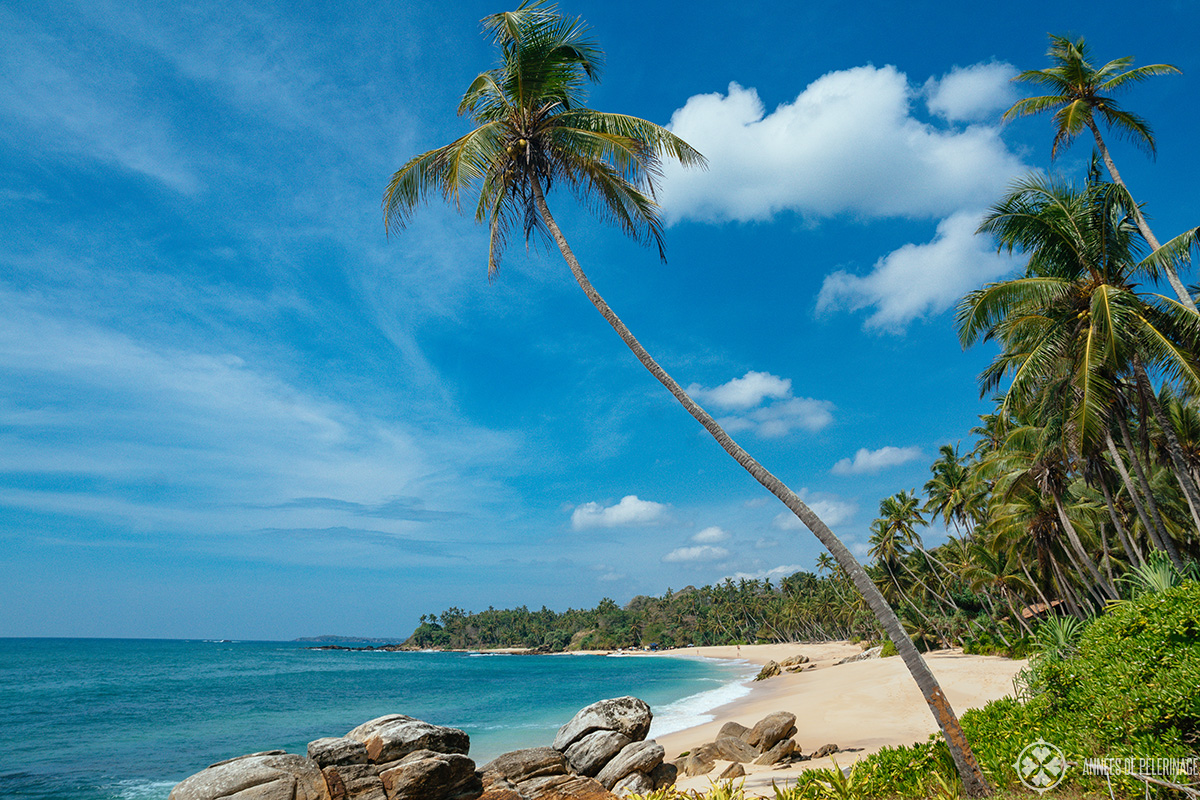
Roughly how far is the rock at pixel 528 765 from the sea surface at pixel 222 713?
366 inches

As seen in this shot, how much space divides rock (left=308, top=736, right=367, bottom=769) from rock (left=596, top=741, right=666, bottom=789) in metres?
4.86

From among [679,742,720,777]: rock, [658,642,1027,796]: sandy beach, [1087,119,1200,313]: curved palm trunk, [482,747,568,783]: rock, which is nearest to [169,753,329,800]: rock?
[482,747,568,783]: rock

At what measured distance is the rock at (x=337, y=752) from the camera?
35.4 ft

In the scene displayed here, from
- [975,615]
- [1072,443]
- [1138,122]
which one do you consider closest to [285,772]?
[1072,443]

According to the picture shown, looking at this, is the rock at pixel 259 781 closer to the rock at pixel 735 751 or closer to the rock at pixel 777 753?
the rock at pixel 735 751

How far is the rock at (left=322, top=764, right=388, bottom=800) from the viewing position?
10391mm

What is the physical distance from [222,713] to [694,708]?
2708 cm

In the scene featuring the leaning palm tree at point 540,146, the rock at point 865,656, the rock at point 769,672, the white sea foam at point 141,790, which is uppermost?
the leaning palm tree at point 540,146

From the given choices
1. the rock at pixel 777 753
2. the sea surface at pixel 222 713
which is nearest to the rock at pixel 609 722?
the rock at pixel 777 753

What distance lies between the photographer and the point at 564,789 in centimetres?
1195

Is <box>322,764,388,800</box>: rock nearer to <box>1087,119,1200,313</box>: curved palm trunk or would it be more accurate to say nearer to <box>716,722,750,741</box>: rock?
<box>716,722,750,741</box>: rock

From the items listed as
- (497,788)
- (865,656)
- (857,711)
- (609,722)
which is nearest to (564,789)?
(497,788)

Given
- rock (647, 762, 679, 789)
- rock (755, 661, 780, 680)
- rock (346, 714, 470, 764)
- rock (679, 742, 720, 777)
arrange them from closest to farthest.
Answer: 1. rock (346, 714, 470, 764)
2. rock (647, 762, 679, 789)
3. rock (679, 742, 720, 777)
4. rock (755, 661, 780, 680)

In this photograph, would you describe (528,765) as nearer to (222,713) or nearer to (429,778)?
(429,778)
